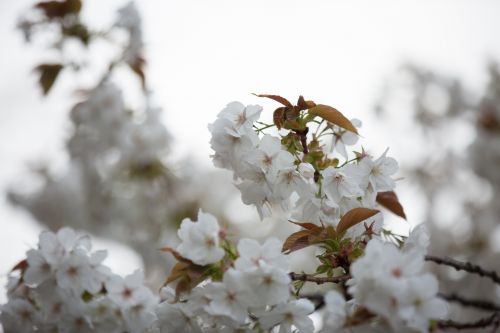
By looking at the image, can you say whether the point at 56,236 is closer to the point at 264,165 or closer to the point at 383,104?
the point at 264,165

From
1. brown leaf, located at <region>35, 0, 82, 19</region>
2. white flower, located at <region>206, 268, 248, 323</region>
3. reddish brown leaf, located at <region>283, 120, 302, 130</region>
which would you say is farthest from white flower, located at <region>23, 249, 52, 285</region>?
brown leaf, located at <region>35, 0, 82, 19</region>

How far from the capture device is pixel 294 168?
3.48 ft

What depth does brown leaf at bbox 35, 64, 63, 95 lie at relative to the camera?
6.96 ft

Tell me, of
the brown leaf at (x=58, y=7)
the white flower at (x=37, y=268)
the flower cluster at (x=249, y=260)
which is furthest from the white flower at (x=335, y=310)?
the brown leaf at (x=58, y=7)

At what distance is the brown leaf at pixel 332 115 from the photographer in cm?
109

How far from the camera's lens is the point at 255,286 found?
932 millimetres

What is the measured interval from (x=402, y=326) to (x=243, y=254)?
316mm

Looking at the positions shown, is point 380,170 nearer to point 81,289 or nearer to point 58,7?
point 81,289

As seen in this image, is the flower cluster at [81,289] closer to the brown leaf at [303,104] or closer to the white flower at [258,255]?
the white flower at [258,255]

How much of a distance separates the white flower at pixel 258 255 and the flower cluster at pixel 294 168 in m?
0.17

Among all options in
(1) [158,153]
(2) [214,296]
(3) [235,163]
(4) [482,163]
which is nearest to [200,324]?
(2) [214,296]

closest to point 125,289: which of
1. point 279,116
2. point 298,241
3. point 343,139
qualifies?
point 298,241

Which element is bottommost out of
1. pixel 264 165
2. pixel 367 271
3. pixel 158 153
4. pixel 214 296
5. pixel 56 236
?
pixel 367 271

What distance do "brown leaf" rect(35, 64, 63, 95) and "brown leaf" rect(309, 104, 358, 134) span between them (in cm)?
144
